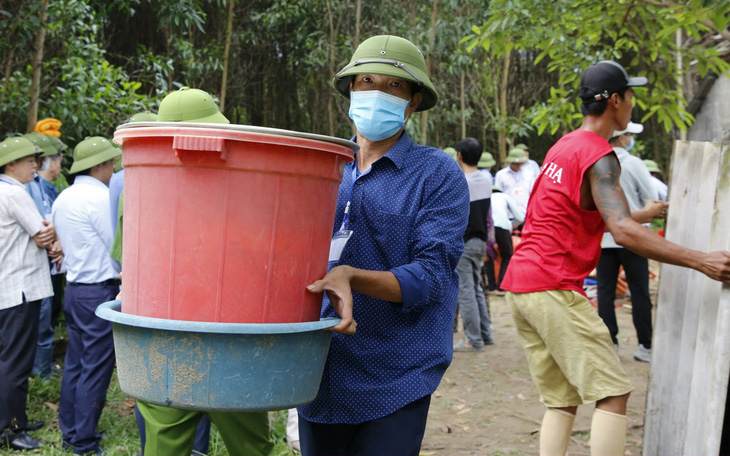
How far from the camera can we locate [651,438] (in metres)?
4.04

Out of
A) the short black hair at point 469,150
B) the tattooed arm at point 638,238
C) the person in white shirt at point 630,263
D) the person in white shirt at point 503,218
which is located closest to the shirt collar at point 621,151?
the person in white shirt at point 630,263

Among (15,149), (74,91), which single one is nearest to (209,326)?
(15,149)

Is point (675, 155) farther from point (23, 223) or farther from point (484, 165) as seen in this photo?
point (484, 165)

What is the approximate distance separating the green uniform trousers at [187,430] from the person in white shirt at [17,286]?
2137 millimetres

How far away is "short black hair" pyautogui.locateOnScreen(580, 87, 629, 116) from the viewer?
3.50 meters

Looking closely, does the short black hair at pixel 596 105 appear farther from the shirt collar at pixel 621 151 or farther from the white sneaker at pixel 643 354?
the white sneaker at pixel 643 354

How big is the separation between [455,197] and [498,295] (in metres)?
8.76

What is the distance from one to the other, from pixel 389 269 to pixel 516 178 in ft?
30.7

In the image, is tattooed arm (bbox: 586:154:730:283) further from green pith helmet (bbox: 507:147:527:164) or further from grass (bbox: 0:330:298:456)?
green pith helmet (bbox: 507:147:527:164)

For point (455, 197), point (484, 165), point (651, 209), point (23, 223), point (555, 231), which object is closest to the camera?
point (455, 197)

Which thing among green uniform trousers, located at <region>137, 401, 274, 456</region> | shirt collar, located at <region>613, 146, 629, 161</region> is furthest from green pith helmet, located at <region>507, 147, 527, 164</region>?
green uniform trousers, located at <region>137, 401, 274, 456</region>

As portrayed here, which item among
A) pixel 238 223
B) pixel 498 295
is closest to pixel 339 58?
pixel 498 295

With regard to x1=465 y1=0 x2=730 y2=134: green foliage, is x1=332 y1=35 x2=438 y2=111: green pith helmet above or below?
below

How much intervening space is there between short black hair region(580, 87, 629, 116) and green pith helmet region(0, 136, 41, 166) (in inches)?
139
